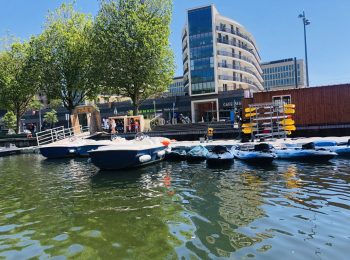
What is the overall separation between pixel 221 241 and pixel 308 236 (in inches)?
68.0

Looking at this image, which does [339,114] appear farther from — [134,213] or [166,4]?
[134,213]

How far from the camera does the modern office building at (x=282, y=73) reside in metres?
142

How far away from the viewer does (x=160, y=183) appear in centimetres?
1401

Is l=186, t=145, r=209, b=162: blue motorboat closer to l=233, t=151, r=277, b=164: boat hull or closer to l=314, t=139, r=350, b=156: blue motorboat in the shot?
l=233, t=151, r=277, b=164: boat hull

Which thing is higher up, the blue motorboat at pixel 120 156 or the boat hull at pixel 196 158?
the blue motorboat at pixel 120 156

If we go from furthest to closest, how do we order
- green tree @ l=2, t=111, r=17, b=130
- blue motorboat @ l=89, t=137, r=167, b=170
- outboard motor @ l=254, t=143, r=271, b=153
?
green tree @ l=2, t=111, r=17, b=130, outboard motor @ l=254, t=143, r=271, b=153, blue motorboat @ l=89, t=137, r=167, b=170

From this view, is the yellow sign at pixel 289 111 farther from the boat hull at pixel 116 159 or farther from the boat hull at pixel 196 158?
the boat hull at pixel 116 159

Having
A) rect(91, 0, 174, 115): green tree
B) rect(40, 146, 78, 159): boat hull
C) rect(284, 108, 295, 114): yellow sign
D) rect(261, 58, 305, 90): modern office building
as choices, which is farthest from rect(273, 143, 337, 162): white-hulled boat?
rect(261, 58, 305, 90): modern office building

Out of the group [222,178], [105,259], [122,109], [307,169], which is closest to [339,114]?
[307,169]

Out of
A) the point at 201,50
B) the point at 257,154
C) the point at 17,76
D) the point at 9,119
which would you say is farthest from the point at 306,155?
the point at 9,119

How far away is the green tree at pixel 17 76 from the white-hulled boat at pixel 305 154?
104ft

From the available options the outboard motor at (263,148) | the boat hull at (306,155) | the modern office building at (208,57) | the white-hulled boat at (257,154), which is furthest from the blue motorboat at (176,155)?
the modern office building at (208,57)

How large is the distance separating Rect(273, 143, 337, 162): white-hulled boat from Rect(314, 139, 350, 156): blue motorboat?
1750 mm

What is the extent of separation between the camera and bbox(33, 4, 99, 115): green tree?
134ft
